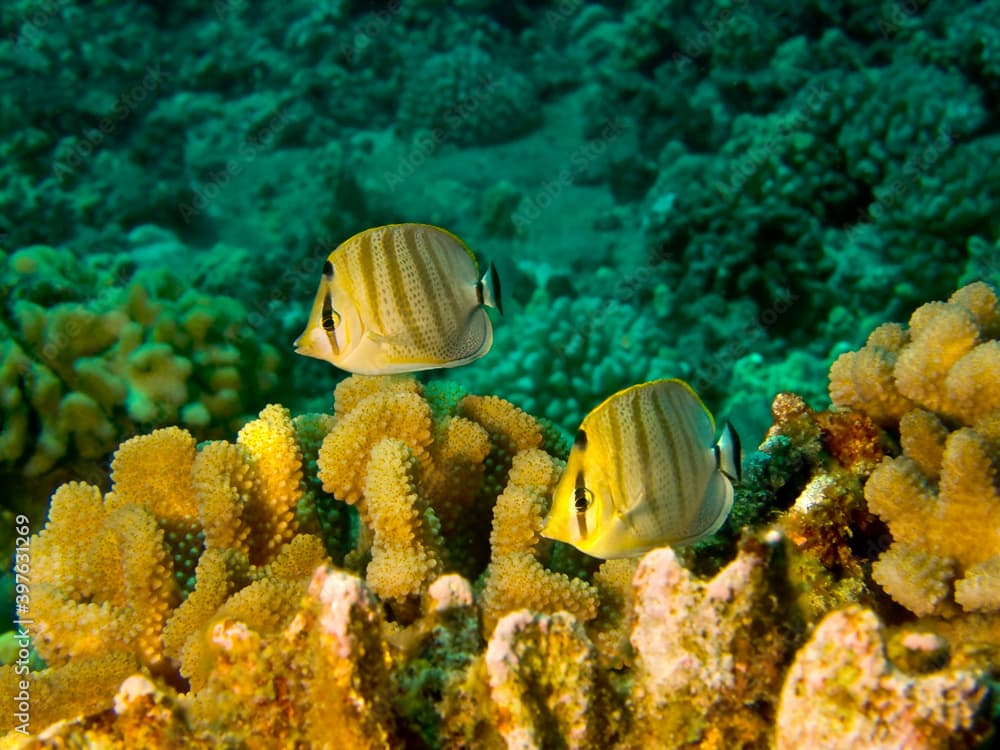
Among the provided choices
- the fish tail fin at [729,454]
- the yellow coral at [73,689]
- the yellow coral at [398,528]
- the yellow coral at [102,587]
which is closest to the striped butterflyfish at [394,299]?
the yellow coral at [398,528]

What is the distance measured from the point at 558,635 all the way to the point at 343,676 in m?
0.47

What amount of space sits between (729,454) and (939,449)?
3.74ft

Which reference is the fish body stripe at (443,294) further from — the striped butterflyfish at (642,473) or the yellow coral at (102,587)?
the yellow coral at (102,587)

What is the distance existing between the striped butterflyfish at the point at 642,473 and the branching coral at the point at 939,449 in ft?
2.88

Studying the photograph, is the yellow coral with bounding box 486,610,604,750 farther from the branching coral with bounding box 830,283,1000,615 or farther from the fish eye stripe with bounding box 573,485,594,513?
the branching coral with bounding box 830,283,1000,615

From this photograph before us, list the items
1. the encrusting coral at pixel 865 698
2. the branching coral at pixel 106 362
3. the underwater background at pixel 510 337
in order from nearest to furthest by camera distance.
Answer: the encrusting coral at pixel 865 698
the underwater background at pixel 510 337
the branching coral at pixel 106 362

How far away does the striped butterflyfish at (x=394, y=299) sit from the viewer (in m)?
2.23

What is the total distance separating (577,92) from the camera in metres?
12.8

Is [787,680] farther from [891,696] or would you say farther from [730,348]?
[730,348]

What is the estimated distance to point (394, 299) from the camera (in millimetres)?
2250

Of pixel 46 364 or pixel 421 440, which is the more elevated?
pixel 421 440

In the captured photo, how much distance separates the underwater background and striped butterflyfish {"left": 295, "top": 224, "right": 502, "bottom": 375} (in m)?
0.38

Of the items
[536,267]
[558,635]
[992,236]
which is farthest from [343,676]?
[992,236]

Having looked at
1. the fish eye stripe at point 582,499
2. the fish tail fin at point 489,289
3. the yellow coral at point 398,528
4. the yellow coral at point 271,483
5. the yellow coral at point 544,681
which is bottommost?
the yellow coral at point 271,483
